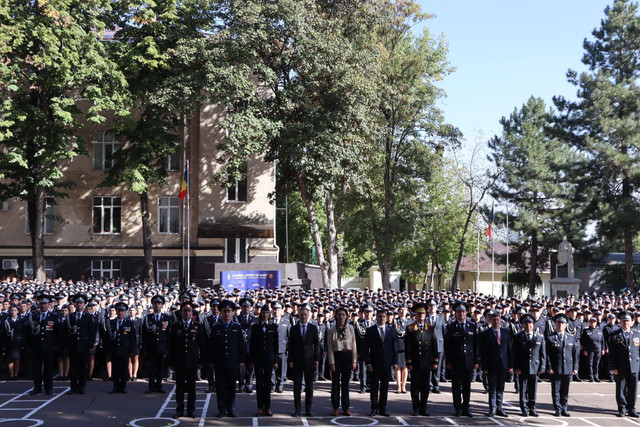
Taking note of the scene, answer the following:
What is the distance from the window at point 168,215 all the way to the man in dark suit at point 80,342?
2635 centimetres

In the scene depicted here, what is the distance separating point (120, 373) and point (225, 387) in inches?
134

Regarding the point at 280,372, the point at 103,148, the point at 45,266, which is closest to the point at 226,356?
the point at 280,372

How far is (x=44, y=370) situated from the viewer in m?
13.9

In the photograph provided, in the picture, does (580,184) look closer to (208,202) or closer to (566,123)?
(566,123)

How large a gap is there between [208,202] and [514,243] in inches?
928

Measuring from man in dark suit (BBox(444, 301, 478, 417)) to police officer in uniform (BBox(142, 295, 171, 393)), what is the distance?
20.3 feet

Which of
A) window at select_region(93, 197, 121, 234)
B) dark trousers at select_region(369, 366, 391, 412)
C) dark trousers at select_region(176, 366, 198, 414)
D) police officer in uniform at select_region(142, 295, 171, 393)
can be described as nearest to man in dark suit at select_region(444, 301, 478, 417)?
dark trousers at select_region(369, 366, 391, 412)

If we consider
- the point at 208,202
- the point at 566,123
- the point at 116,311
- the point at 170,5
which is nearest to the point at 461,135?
the point at 566,123

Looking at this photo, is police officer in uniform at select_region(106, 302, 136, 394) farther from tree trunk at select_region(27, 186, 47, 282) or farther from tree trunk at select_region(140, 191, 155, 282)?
tree trunk at select_region(140, 191, 155, 282)

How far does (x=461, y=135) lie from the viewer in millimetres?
40062

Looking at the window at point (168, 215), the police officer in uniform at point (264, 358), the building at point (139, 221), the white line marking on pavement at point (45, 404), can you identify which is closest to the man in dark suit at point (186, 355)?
the police officer in uniform at point (264, 358)

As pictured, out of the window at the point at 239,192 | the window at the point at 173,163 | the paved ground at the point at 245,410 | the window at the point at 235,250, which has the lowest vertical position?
the paved ground at the point at 245,410

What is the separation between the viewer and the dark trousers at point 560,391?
12773mm

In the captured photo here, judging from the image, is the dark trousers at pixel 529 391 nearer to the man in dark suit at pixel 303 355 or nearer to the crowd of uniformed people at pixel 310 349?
the crowd of uniformed people at pixel 310 349
